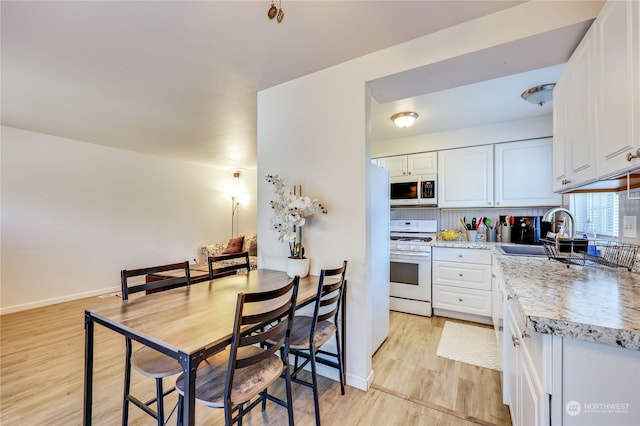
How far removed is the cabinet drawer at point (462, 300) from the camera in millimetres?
2990

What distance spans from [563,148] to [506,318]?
1.10 meters

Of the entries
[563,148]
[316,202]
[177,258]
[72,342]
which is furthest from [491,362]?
[177,258]

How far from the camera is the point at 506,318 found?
62.9 inches

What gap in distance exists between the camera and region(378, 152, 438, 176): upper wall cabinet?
3.69 m

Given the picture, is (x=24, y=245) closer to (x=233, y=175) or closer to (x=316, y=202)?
(x=233, y=175)

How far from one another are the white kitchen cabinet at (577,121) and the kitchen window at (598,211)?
45 cm

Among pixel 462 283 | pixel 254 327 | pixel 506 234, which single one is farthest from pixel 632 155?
pixel 506 234

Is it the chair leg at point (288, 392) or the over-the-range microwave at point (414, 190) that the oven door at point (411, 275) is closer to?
the over-the-range microwave at point (414, 190)

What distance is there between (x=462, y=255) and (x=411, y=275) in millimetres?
632

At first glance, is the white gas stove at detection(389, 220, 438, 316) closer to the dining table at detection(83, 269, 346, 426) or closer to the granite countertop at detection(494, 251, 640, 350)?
the granite countertop at detection(494, 251, 640, 350)

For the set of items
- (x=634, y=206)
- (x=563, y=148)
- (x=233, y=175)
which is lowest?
(x=634, y=206)

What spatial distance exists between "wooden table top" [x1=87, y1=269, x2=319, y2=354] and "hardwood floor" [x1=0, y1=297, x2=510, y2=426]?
2.58 ft

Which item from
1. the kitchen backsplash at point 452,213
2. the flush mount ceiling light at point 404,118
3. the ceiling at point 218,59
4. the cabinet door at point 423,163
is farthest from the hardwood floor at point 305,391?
the flush mount ceiling light at point 404,118

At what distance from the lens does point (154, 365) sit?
1307mm
